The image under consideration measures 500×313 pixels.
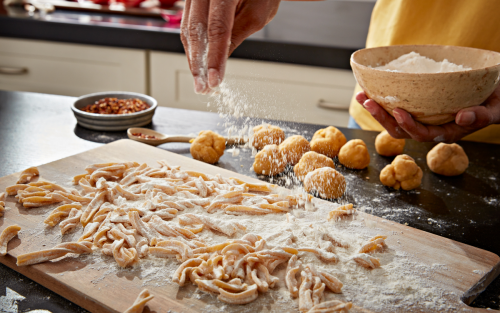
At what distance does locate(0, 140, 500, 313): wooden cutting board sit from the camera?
0.96m

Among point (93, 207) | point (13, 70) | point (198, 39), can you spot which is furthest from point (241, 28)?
point (13, 70)

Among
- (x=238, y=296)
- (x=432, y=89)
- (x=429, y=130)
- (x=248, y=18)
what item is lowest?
(x=238, y=296)

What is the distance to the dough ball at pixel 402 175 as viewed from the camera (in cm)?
152

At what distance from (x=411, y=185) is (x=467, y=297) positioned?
22.1 inches

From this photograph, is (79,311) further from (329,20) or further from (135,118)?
(329,20)

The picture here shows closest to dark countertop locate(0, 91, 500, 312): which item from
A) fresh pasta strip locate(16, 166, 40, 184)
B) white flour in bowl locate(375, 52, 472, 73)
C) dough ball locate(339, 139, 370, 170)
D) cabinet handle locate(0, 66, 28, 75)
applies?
dough ball locate(339, 139, 370, 170)

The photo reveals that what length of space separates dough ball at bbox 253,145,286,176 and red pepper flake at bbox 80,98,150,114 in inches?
28.5

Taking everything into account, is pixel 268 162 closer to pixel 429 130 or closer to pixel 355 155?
pixel 355 155

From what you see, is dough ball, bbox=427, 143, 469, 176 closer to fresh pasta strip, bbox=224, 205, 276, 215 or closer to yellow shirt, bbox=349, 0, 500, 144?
yellow shirt, bbox=349, 0, 500, 144

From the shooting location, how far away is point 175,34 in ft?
9.07

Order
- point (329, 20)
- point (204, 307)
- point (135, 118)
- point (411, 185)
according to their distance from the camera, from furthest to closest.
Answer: point (329, 20)
point (135, 118)
point (411, 185)
point (204, 307)

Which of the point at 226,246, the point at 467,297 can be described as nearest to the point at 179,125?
the point at 226,246

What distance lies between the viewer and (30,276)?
3.44 feet

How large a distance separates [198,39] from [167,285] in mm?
733
